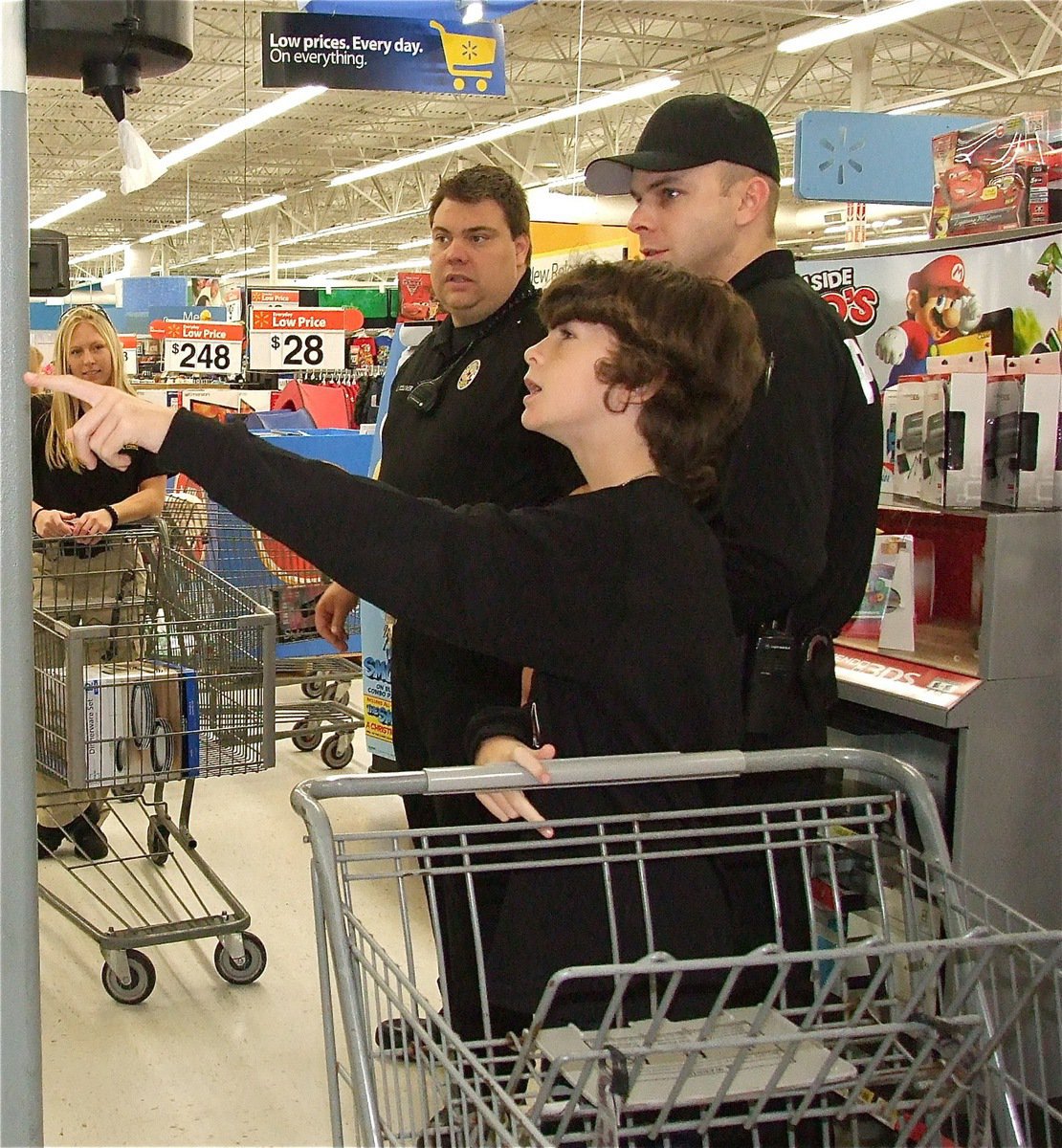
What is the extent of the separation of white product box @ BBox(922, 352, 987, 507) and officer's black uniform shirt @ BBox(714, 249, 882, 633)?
661 mm

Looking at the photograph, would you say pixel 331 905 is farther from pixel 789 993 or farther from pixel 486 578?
pixel 789 993

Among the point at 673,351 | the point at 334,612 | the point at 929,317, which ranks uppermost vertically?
the point at 929,317

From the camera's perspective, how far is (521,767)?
4.93 feet

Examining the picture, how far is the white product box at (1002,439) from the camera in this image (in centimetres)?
266

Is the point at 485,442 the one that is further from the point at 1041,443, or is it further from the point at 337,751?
the point at 337,751

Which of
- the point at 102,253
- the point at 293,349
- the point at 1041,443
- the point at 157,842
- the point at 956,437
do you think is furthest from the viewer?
the point at 102,253

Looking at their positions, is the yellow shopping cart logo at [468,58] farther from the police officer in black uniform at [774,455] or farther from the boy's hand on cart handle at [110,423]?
the boy's hand on cart handle at [110,423]

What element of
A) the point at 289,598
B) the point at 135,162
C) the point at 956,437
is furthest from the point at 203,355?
the point at 135,162

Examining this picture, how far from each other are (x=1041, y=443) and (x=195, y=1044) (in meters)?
2.32

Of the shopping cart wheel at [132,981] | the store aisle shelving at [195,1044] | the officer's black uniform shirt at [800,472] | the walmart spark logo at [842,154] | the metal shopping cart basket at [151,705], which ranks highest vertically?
the walmart spark logo at [842,154]

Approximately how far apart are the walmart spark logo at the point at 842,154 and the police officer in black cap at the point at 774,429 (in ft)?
15.6

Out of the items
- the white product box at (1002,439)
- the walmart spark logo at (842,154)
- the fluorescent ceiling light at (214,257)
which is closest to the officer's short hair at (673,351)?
the white product box at (1002,439)

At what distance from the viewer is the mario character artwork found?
3.12m

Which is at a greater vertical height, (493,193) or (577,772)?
(493,193)
